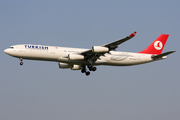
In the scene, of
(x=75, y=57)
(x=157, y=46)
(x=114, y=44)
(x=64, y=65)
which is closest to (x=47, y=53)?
(x=75, y=57)

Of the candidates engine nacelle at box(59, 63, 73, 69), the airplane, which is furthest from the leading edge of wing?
engine nacelle at box(59, 63, 73, 69)

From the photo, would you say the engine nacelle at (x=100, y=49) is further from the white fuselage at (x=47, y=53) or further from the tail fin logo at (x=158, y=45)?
the tail fin logo at (x=158, y=45)

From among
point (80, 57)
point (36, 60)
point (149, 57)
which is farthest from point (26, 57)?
point (149, 57)

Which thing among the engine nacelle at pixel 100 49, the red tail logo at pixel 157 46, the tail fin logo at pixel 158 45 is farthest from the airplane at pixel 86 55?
the tail fin logo at pixel 158 45

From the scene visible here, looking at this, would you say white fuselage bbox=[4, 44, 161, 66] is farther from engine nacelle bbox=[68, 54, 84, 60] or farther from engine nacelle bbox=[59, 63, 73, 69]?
engine nacelle bbox=[59, 63, 73, 69]

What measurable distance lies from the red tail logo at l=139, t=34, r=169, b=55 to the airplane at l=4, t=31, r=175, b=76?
6.03ft

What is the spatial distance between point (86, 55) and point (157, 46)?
15.2m

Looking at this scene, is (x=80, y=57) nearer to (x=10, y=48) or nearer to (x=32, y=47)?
(x=32, y=47)

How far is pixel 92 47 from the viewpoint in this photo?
4609 centimetres

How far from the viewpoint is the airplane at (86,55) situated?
152 feet

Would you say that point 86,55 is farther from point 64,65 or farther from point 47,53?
point 64,65

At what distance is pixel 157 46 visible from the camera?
56.1 meters

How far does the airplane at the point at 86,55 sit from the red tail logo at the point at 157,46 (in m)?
1.84

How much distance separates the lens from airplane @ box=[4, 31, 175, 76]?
152 feet
